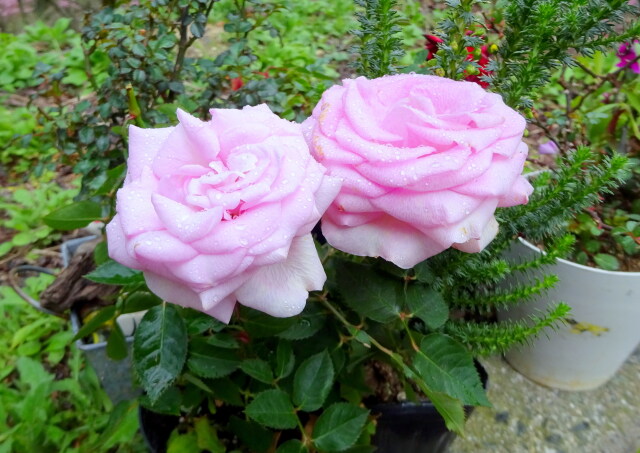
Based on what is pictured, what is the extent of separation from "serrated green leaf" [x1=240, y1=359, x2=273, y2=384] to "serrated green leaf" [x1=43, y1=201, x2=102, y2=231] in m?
0.27

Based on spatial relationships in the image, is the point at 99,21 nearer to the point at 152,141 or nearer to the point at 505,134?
the point at 152,141

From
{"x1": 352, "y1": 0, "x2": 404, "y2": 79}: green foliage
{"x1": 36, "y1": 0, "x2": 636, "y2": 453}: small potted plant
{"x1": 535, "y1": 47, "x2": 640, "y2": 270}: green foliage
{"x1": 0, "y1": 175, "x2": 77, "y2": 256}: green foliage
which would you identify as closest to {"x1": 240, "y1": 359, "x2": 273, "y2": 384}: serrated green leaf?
{"x1": 36, "y1": 0, "x2": 636, "y2": 453}: small potted plant

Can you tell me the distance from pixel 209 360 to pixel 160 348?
104 mm

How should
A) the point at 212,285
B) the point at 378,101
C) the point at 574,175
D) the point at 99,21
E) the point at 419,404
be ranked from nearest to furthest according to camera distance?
the point at 212,285, the point at 378,101, the point at 574,175, the point at 419,404, the point at 99,21

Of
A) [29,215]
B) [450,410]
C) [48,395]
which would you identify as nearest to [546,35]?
[450,410]

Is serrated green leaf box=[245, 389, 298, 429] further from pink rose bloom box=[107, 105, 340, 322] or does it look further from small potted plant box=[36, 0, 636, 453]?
pink rose bloom box=[107, 105, 340, 322]

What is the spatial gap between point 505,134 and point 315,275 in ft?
0.67

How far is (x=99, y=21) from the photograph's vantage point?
1060mm

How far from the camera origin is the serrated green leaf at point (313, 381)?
0.67 meters

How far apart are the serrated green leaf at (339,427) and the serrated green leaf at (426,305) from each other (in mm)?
141

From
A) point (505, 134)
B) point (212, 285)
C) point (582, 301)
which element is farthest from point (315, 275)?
point (582, 301)

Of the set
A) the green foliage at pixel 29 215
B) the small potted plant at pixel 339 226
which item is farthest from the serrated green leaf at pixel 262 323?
the green foliage at pixel 29 215

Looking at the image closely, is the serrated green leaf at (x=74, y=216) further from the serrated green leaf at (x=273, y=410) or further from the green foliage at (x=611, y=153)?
the green foliage at (x=611, y=153)

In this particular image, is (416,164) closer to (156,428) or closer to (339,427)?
(339,427)
